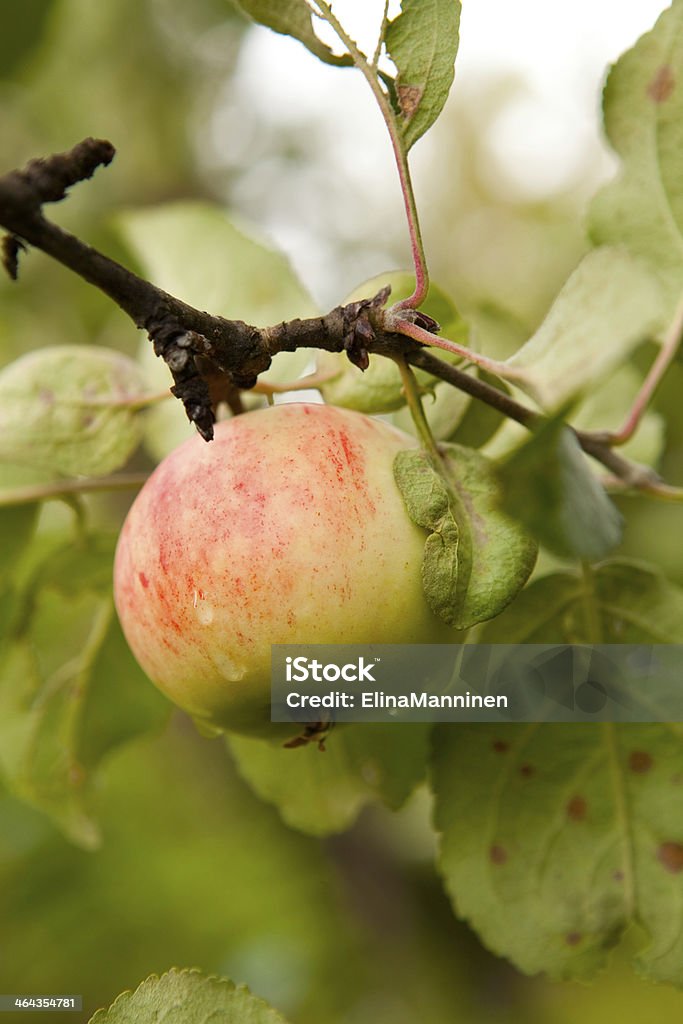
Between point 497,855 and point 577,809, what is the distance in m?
0.07

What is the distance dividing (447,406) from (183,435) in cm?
34

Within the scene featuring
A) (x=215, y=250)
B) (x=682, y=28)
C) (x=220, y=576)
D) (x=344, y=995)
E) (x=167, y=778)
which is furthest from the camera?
(x=167, y=778)

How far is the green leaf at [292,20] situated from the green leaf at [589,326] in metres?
0.24

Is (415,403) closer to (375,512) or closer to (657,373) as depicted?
(375,512)

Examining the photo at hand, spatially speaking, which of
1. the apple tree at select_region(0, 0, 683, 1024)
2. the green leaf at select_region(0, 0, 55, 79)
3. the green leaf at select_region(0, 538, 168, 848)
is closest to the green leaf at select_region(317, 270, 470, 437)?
the apple tree at select_region(0, 0, 683, 1024)

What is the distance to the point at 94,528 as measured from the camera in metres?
0.89

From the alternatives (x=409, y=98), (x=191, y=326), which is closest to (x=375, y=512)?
(x=191, y=326)

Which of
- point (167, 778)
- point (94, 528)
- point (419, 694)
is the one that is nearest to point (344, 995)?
point (167, 778)

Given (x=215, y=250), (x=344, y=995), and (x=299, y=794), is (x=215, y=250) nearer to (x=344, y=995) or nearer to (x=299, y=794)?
(x=299, y=794)

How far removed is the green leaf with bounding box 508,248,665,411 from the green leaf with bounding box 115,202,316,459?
38cm

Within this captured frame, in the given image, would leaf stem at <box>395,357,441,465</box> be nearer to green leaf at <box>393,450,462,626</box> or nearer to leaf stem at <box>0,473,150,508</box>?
green leaf at <box>393,450,462,626</box>

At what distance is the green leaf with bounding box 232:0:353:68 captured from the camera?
1.96ft

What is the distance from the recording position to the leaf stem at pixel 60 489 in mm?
804

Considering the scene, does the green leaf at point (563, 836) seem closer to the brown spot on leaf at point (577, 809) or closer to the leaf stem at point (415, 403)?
the brown spot on leaf at point (577, 809)
